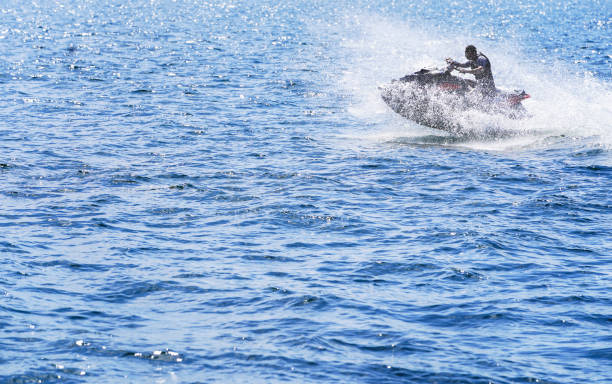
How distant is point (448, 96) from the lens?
26469mm

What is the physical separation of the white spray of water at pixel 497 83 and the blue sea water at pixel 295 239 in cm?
16

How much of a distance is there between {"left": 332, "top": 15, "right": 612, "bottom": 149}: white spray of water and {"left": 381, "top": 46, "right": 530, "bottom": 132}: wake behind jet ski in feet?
1.15

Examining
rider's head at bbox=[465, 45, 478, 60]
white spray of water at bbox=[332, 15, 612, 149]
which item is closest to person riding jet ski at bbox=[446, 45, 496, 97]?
rider's head at bbox=[465, 45, 478, 60]

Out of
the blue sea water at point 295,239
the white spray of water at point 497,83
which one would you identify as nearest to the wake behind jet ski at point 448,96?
the white spray of water at point 497,83

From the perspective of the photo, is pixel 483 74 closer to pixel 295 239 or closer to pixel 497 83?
pixel 295 239

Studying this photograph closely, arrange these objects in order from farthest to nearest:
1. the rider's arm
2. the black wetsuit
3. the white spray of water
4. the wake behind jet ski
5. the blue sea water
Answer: the white spray of water → the wake behind jet ski → the black wetsuit → the rider's arm → the blue sea water

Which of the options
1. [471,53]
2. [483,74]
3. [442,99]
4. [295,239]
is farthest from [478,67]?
[295,239]

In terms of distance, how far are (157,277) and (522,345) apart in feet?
19.7

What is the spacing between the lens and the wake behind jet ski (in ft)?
86.3

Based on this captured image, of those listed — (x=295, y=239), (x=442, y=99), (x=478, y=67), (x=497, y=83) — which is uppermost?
(x=478, y=67)

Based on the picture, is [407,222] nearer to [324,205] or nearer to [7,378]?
[324,205]

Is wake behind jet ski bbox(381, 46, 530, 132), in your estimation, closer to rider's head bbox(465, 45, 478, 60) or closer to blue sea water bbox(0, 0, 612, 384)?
rider's head bbox(465, 45, 478, 60)

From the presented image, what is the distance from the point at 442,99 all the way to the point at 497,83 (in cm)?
1728

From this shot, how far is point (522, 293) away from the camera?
48.3 ft
